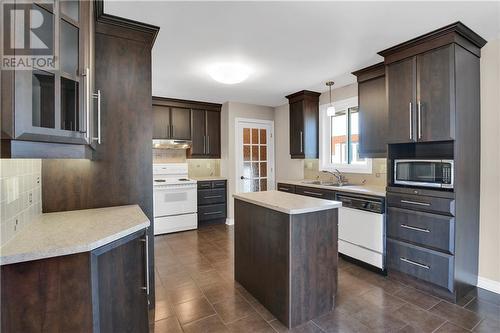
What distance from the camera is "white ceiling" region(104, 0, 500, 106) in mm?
1904

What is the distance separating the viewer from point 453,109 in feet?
7.25

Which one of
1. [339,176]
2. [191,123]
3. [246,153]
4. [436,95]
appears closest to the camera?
[436,95]

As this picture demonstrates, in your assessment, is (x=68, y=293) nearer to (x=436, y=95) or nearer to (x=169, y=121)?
(x=436, y=95)

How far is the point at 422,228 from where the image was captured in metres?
2.40

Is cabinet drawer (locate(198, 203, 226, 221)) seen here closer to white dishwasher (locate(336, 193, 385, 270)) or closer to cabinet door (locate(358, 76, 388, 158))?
white dishwasher (locate(336, 193, 385, 270))

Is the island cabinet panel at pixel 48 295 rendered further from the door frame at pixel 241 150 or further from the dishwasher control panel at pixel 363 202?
the door frame at pixel 241 150

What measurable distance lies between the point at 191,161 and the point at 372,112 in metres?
3.60

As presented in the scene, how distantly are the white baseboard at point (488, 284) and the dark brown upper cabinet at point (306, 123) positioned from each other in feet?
8.58

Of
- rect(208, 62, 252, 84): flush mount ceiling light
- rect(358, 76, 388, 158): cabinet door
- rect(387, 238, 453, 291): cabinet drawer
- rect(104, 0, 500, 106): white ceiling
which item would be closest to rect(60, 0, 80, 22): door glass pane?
rect(104, 0, 500, 106): white ceiling

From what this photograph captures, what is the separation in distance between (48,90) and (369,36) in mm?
Answer: 2543

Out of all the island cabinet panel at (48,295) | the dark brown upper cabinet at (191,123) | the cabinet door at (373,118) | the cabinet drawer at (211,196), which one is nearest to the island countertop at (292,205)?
the island cabinet panel at (48,295)

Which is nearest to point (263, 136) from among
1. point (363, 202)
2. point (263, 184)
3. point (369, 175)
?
point (263, 184)

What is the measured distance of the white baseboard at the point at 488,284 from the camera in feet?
7.71

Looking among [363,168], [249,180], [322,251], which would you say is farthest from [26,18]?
[249,180]
